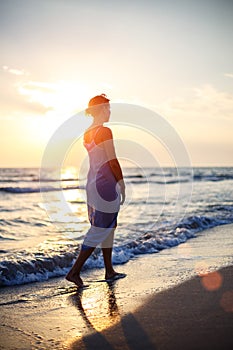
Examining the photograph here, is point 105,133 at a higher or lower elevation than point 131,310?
higher

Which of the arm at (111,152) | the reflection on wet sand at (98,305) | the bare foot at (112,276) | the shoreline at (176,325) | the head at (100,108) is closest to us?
the shoreline at (176,325)

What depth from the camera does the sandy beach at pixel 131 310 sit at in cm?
285

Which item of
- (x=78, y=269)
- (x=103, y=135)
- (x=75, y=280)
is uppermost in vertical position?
(x=103, y=135)

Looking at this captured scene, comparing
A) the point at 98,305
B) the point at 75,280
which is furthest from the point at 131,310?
the point at 75,280

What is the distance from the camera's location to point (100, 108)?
4758 mm

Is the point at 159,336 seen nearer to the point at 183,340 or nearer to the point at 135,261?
the point at 183,340

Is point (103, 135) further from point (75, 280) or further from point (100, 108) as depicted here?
point (75, 280)

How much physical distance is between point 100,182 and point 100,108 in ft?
2.75

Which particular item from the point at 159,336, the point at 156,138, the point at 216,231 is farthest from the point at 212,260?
the point at 216,231

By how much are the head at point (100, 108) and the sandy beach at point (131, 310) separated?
1.90 m

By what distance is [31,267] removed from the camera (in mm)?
5488

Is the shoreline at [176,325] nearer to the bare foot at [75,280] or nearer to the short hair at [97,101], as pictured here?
the bare foot at [75,280]

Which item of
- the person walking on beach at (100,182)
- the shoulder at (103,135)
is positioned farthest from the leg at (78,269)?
the shoulder at (103,135)

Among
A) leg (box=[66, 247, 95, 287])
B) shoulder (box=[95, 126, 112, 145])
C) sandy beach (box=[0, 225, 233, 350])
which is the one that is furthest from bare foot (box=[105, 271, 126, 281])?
shoulder (box=[95, 126, 112, 145])
